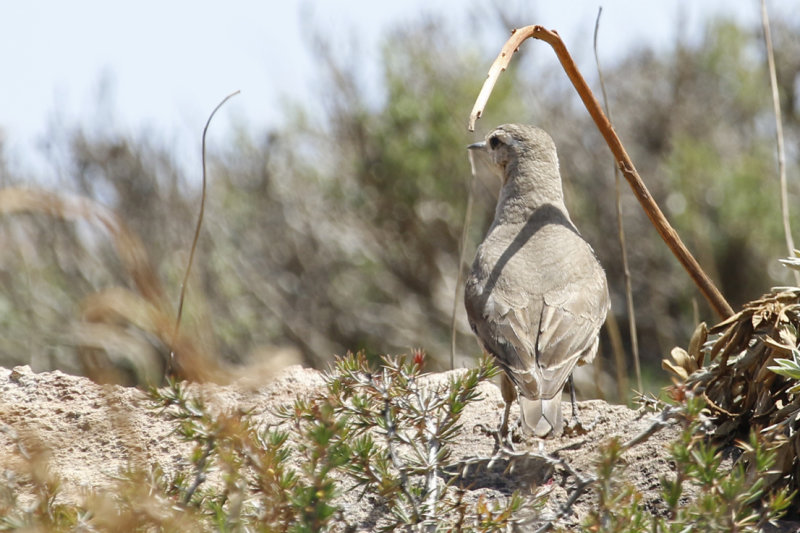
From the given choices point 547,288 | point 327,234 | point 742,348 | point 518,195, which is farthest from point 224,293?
point 742,348

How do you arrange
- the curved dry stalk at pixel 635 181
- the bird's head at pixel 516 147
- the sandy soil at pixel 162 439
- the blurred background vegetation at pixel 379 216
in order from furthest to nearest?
the blurred background vegetation at pixel 379 216 → the bird's head at pixel 516 147 → the curved dry stalk at pixel 635 181 → the sandy soil at pixel 162 439

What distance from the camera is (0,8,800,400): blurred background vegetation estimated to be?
41.3ft

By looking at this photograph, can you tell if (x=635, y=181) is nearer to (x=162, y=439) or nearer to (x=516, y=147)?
(x=162, y=439)

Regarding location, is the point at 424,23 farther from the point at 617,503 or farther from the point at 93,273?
the point at 617,503

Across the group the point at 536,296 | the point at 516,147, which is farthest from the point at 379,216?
the point at 536,296

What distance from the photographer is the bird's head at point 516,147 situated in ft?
20.3

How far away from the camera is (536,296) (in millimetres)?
4887

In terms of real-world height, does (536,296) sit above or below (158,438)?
above

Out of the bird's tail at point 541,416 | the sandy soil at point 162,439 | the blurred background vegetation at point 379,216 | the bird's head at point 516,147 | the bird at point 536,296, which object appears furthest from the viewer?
the blurred background vegetation at point 379,216

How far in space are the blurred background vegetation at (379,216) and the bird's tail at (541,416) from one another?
26.1 feet

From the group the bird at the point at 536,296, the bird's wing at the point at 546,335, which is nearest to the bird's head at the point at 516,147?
the bird at the point at 536,296

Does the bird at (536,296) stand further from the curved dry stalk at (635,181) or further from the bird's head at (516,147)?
the curved dry stalk at (635,181)

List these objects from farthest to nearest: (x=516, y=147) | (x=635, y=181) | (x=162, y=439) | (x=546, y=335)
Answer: (x=516, y=147)
(x=546, y=335)
(x=635, y=181)
(x=162, y=439)

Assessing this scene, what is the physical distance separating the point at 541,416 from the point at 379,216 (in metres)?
9.14
